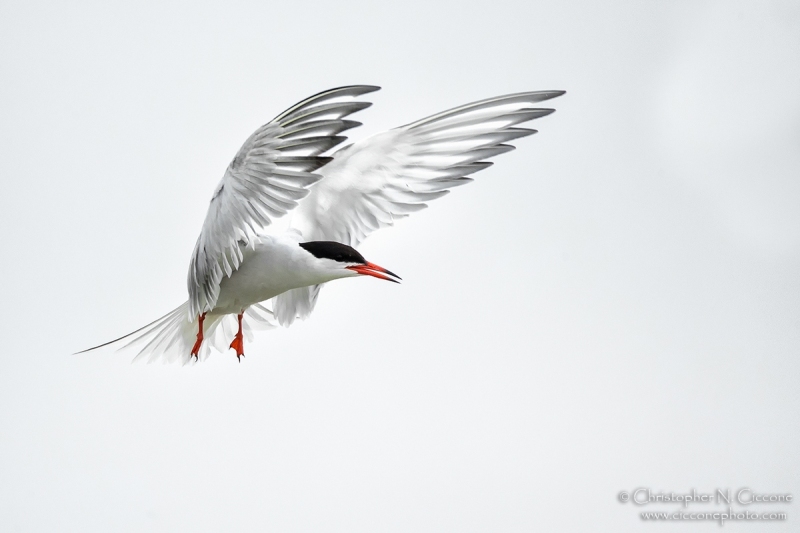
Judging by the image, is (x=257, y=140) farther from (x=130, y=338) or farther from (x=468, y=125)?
(x=130, y=338)

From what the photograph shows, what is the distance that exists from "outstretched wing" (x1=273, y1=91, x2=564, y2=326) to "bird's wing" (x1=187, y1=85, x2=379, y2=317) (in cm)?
171

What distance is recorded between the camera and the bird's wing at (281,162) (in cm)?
656

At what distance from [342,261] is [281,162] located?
1.30 metres

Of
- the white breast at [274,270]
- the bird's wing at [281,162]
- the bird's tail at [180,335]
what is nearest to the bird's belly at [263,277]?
the white breast at [274,270]

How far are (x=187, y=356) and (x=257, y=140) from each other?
3.28 m

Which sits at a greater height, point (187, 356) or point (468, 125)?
point (468, 125)

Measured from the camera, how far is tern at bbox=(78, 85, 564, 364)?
21.9 ft

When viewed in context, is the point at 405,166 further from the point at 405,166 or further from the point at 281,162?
the point at 281,162

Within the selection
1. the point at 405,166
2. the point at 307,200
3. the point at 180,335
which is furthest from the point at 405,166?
the point at 180,335

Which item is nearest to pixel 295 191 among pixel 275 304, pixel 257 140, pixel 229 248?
pixel 257 140

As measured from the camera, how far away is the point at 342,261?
25.6 ft

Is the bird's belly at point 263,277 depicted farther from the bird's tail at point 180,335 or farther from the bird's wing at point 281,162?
the bird's tail at point 180,335

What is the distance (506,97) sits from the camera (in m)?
7.95

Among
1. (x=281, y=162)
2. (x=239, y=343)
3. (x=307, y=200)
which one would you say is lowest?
(x=239, y=343)
